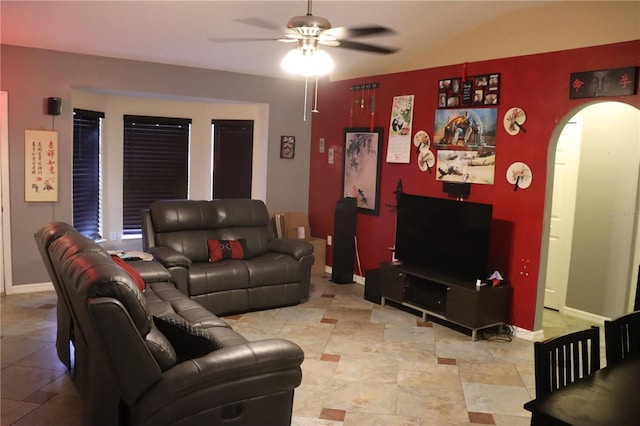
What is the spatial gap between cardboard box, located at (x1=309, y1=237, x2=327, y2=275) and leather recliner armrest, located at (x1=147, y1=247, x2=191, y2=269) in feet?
7.37

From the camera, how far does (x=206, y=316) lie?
12.0 feet

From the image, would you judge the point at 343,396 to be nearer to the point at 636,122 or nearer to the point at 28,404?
the point at 28,404

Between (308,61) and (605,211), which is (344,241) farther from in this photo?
(308,61)

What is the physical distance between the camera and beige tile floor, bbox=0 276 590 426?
3.28 meters

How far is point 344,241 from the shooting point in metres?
6.37

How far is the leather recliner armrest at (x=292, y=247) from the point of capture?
556cm

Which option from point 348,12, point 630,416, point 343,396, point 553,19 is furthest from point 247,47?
point 630,416

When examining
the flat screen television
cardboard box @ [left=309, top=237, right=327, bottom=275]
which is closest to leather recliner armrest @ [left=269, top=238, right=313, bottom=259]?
the flat screen television

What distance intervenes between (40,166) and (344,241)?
3.42 metres

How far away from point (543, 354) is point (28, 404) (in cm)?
298

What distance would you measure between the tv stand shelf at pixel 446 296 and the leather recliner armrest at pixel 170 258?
205 cm

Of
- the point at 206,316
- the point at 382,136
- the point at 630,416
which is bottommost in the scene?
the point at 206,316

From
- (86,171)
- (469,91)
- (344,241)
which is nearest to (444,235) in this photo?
(469,91)

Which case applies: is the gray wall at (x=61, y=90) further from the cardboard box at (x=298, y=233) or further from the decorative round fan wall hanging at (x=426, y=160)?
the decorative round fan wall hanging at (x=426, y=160)
